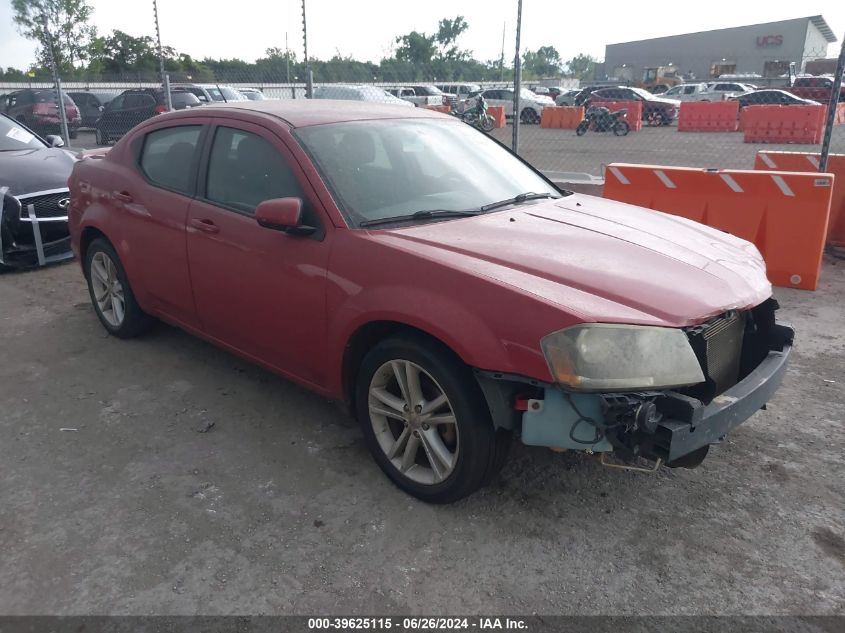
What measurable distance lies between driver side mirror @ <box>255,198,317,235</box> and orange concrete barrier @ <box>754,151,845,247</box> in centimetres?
630

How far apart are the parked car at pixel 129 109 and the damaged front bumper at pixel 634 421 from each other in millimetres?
17916

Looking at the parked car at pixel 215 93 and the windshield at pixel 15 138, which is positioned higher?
the parked car at pixel 215 93

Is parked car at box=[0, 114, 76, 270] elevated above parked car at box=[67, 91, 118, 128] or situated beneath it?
situated beneath

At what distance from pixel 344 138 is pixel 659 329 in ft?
6.36

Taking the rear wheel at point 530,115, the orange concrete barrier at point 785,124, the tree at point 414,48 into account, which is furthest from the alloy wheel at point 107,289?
the tree at point 414,48

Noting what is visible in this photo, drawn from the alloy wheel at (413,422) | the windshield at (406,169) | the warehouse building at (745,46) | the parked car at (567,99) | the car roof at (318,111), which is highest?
the warehouse building at (745,46)

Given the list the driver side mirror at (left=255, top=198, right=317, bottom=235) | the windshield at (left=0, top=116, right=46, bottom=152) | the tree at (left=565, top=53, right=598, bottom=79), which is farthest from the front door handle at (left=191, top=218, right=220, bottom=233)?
the tree at (left=565, top=53, right=598, bottom=79)

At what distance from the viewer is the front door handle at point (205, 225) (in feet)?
12.1

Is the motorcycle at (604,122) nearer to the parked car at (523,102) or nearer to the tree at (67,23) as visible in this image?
the parked car at (523,102)

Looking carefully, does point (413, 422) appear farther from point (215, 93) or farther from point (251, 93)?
point (251, 93)

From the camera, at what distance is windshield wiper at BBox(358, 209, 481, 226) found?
3156mm

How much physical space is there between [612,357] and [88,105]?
2476cm

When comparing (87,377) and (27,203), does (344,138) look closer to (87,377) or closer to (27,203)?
(87,377)

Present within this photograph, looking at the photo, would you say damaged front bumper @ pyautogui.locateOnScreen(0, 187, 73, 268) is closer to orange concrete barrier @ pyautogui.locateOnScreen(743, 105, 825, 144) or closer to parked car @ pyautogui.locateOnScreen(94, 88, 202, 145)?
parked car @ pyautogui.locateOnScreen(94, 88, 202, 145)
